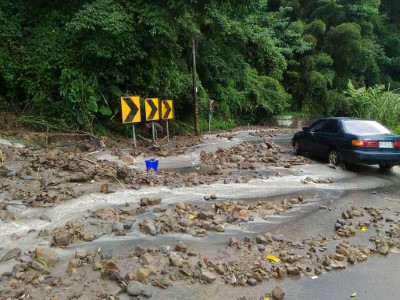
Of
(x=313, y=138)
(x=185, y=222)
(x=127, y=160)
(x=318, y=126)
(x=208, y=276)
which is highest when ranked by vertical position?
(x=318, y=126)

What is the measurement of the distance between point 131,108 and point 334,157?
18.6 ft

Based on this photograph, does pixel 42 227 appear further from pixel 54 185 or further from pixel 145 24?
pixel 145 24

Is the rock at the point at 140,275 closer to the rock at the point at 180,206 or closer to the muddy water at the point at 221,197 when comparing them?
the muddy water at the point at 221,197

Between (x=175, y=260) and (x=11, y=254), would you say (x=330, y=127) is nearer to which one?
(x=175, y=260)

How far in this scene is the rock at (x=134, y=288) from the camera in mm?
3998

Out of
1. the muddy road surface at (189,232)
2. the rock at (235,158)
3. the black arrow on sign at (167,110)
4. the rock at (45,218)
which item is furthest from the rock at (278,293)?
the black arrow on sign at (167,110)

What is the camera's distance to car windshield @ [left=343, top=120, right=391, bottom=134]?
9.84m

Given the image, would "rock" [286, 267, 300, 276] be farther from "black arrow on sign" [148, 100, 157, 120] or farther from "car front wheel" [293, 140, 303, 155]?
"black arrow on sign" [148, 100, 157, 120]

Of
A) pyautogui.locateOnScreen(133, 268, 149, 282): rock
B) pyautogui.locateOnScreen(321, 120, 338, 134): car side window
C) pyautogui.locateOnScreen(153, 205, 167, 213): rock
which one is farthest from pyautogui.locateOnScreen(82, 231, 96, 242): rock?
pyautogui.locateOnScreen(321, 120, 338, 134): car side window

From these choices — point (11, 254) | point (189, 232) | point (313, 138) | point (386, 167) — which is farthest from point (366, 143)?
point (11, 254)

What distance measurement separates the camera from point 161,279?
428 centimetres

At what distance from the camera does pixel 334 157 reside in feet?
33.8

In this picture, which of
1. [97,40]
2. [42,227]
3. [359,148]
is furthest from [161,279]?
[97,40]

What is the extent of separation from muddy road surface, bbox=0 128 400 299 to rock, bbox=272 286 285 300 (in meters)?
0.02
